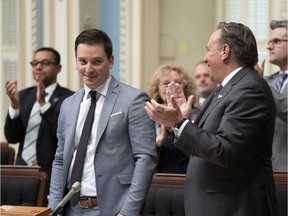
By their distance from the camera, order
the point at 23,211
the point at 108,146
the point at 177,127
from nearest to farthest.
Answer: the point at 23,211
the point at 177,127
the point at 108,146

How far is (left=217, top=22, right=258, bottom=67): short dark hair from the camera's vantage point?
2465 millimetres

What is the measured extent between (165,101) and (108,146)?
4.16 feet

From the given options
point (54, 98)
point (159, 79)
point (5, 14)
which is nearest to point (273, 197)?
point (159, 79)

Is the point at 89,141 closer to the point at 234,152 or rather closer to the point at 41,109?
the point at 234,152

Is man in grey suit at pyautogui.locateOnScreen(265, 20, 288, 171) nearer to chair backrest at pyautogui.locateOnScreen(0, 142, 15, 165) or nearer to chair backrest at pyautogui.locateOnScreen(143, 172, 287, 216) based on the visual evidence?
chair backrest at pyautogui.locateOnScreen(143, 172, 287, 216)

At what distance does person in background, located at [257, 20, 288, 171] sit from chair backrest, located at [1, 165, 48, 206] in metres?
1.34

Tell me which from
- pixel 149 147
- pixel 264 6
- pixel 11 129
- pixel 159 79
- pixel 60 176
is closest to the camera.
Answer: pixel 149 147

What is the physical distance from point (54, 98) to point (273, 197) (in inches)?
86.9

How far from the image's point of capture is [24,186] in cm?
343

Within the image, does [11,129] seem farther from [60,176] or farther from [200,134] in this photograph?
[200,134]

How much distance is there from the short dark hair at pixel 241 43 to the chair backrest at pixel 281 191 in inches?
34.0

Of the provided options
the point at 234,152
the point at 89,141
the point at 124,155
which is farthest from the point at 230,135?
the point at 89,141

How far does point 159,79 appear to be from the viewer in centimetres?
390

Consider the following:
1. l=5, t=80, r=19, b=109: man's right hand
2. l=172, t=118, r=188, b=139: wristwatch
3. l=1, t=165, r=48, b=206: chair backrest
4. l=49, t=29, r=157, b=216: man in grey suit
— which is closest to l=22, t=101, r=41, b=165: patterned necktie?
l=5, t=80, r=19, b=109: man's right hand
